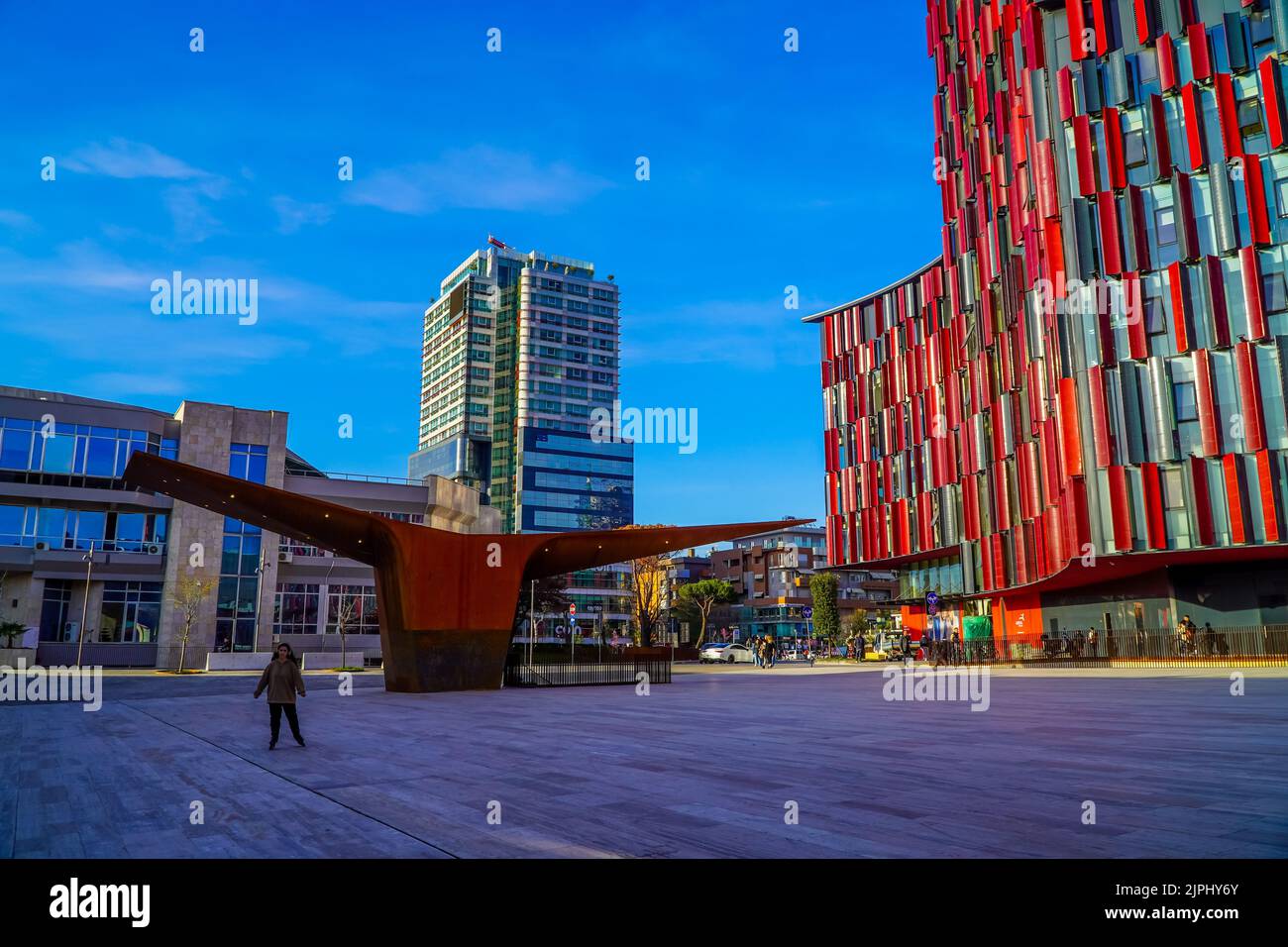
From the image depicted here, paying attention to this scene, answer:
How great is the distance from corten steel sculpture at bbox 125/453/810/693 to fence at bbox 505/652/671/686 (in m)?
3.06

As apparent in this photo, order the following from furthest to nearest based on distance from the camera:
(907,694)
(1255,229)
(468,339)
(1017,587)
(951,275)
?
(468,339)
(951,275)
(1017,587)
(1255,229)
(907,694)

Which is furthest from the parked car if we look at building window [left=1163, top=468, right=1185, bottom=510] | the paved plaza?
the paved plaza

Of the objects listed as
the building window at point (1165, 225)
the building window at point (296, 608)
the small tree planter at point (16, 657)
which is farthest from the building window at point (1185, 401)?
the small tree planter at point (16, 657)

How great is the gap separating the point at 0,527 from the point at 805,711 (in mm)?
49997

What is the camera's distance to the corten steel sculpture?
921 inches

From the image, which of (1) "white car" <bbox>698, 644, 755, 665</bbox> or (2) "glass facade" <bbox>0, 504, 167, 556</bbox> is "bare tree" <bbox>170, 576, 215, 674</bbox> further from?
(1) "white car" <bbox>698, 644, 755, 665</bbox>

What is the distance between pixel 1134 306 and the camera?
39.3 meters

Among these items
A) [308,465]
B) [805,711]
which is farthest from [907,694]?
[308,465]

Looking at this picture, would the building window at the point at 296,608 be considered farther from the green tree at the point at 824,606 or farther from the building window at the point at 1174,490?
the building window at the point at 1174,490

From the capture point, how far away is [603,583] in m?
135

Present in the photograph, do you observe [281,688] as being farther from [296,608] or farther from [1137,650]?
[296,608]

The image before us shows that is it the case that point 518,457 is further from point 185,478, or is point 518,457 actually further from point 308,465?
point 185,478

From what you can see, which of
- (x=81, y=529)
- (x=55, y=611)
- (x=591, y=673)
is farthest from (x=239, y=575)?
(x=591, y=673)

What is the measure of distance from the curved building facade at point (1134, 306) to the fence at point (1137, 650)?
13.4 feet
